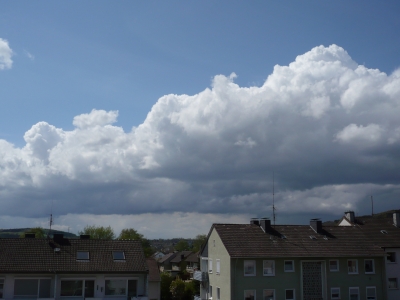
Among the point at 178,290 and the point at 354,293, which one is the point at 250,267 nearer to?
the point at 354,293

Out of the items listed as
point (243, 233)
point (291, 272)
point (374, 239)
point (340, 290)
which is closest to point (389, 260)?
point (374, 239)

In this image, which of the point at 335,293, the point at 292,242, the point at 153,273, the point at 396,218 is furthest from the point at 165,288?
the point at 396,218

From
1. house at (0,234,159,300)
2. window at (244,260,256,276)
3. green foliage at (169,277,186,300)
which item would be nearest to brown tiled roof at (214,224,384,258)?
window at (244,260,256,276)

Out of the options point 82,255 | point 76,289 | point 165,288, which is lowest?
point 165,288

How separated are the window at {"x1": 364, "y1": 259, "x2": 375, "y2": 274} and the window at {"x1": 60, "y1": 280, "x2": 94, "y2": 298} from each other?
27.0 m

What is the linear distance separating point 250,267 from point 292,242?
528 cm

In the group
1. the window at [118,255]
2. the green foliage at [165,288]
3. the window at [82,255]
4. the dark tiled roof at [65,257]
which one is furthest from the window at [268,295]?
the green foliage at [165,288]

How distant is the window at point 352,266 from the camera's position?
45.2 m

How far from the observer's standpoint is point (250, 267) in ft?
142

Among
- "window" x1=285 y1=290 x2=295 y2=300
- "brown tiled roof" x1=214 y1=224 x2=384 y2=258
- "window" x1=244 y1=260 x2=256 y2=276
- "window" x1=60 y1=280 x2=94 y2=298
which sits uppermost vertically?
"brown tiled roof" x1=214 y1=224 x2=384 y2=258

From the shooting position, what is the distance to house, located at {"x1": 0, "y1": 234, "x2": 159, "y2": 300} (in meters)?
38.0

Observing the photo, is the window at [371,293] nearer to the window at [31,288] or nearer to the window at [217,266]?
the window at [217,266]

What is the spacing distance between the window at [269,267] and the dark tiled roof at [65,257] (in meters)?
11.7

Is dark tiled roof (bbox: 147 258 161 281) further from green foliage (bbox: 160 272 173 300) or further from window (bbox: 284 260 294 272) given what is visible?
window (bbox: 284 260 294 272)
